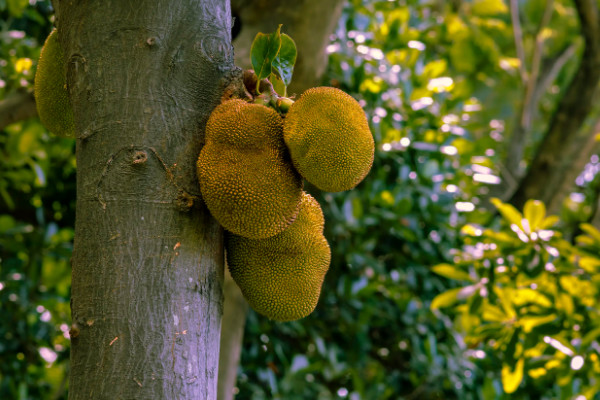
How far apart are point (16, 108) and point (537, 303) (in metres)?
1.39

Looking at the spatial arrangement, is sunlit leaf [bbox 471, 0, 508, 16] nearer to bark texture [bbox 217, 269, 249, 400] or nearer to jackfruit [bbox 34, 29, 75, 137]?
bark texture [bbox 217, 269, 249, 400]

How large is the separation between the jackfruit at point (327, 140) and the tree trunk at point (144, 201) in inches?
4.7

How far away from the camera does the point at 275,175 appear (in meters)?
0.77

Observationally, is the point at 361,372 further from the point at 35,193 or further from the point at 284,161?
the point at 284,161

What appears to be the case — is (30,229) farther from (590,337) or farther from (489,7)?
(489,7)

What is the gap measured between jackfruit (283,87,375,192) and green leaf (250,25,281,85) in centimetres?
9

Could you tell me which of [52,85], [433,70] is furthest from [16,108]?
[433,70]

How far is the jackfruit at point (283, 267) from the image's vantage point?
81 cm

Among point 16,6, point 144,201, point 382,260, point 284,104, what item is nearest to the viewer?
point 144,201

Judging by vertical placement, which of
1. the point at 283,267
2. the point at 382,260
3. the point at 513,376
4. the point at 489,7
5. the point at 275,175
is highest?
the point at 275,175

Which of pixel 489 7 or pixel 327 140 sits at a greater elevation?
pixel 327 140

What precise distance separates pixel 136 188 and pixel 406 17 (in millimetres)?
1656

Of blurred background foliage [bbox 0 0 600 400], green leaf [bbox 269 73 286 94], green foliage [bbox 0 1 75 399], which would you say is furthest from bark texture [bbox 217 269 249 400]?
green leaf [bbox 269 73 286 94]

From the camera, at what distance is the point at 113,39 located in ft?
2.37
